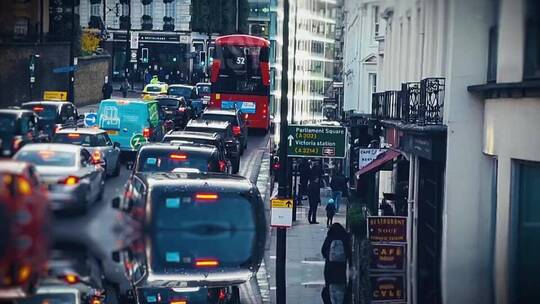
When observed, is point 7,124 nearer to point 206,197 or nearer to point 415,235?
point 206,197

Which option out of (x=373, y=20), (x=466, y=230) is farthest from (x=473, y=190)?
(x=373, y=20)

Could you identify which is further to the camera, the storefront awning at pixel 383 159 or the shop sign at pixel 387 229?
the storefront awning at pixel 383 159

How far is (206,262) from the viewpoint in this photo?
141 inches

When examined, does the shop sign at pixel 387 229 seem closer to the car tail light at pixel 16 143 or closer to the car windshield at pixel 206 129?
the car tail light at pixel 16 143

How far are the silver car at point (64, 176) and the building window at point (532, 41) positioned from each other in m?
2.28

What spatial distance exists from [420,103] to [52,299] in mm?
7140

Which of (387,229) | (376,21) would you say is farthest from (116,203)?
(376,21)

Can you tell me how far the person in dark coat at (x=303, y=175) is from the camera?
23.2 meters

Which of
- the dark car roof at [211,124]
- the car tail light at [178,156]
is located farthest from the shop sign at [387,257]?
the dark car roof at [211,124]

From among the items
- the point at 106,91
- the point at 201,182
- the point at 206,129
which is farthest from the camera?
the point at 206,129

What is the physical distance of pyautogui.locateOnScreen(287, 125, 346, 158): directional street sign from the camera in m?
14.0

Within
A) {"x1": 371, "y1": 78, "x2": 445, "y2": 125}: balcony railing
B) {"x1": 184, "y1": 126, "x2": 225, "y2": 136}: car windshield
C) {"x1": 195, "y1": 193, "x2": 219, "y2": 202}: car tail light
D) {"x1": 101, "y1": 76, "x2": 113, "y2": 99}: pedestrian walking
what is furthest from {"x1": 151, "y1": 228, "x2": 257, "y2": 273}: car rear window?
{"x1": 184, "y1": 126, "x2": 225, "y2": 136}: car windshield

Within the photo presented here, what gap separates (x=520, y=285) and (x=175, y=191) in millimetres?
1909

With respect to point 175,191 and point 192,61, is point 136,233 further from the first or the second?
point 192,61
